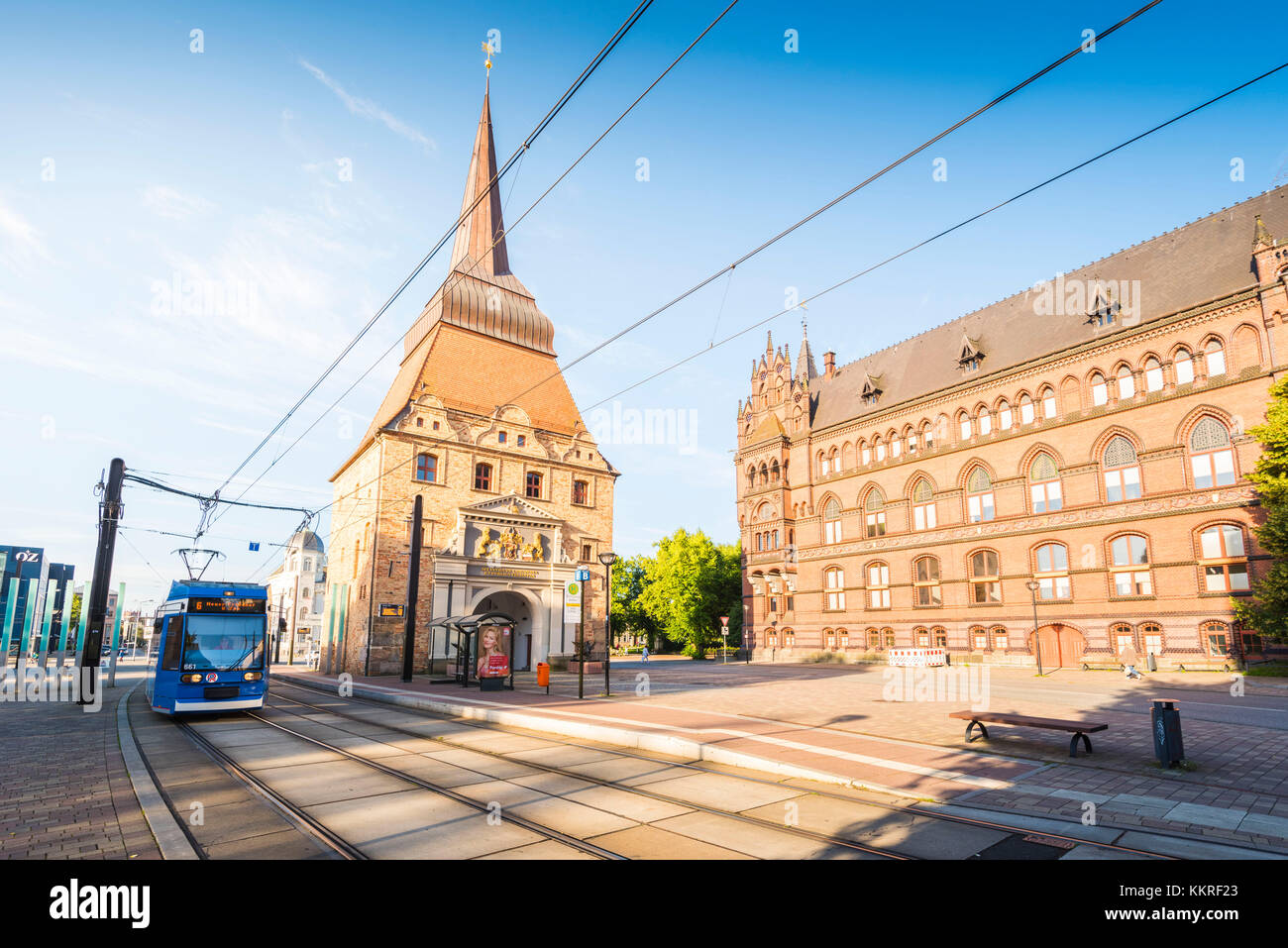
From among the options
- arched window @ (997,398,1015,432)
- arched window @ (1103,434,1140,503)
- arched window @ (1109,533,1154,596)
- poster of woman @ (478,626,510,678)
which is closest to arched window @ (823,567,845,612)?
arched window @ (997,398,1015,432)

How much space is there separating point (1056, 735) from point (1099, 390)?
2847cm

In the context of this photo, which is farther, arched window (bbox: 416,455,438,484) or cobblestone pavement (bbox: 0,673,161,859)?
arched window (bbox: 416,455,438,484)

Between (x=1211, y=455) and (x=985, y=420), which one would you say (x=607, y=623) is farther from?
(x=1211, y=455)

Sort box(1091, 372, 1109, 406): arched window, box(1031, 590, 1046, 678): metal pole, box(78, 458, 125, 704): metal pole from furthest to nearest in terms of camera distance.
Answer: box(1091, 372, 1109, 406): arched window
box(1031, 590, 1046, 678): metal pole
box(78, 458, 125, 704): metal pole

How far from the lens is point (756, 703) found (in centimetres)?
1856

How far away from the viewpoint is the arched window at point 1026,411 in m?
36.8

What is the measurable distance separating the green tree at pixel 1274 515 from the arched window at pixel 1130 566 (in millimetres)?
5278

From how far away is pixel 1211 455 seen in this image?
2972cm

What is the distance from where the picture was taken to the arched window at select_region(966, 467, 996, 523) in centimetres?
3828

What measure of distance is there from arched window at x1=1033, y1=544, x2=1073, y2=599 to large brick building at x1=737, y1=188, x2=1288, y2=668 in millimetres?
76

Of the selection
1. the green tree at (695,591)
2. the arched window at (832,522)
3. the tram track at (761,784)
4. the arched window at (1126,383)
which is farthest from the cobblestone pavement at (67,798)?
the green tree at (695,591)

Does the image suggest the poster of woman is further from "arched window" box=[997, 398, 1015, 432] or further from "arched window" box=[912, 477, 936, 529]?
"arched window" box=[997, 398, 1015, 432]
